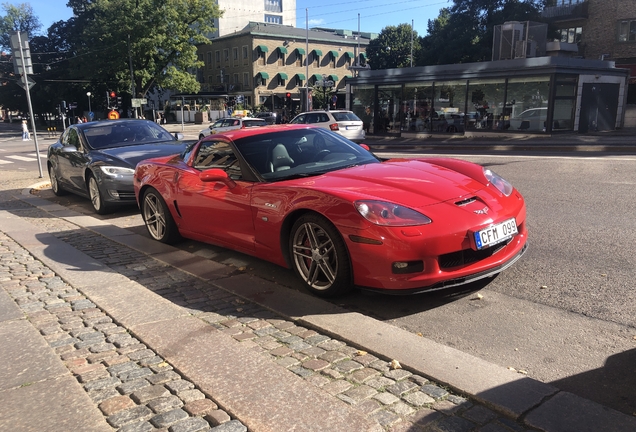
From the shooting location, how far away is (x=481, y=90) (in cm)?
2406

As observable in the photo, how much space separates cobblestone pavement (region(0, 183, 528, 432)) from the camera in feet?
8.23

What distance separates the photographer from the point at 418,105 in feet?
86.0

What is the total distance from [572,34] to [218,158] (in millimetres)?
45411

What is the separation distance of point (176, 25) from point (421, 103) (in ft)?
110

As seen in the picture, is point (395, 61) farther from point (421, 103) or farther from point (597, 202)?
point (597, 202)

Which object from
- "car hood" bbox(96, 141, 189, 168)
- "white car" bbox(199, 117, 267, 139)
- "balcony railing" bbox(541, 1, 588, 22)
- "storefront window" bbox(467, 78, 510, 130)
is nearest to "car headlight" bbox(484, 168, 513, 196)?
"car hood" bbox(96, 141, 189, 168)

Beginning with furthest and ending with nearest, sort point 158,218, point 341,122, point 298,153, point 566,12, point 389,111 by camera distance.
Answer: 1. point 566,12
2. point 389,111
3. point 341,122
4. point 158,218
5. point 298,153

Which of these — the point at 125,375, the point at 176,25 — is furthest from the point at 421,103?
the point at 176,25

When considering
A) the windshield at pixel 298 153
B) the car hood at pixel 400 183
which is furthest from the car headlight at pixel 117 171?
the car hood at pixel 400 183

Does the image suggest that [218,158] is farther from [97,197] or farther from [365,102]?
[365,102]

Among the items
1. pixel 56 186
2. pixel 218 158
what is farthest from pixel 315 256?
pixel 56 186

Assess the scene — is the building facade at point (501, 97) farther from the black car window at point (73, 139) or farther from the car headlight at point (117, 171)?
the car headlight at point (117, 171)

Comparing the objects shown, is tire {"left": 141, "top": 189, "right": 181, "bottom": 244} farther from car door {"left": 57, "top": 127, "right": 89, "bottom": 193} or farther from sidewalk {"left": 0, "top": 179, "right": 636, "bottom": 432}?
car door {"left": 57, "top": 127, "right": 89, "bottom": 193}

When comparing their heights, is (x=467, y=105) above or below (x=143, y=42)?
below
